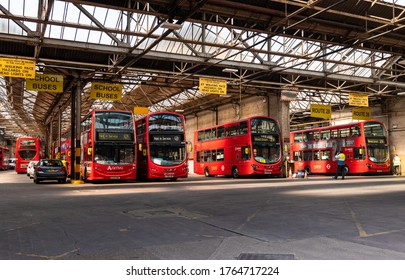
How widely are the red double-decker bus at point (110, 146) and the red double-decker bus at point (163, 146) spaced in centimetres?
111

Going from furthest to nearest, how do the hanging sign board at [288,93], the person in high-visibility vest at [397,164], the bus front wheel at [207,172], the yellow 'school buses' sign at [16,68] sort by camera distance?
the bus front wheel at [207,172]
the person in high-visibility vest at [397,164]
the hanging sign board at [288,93]
the yellow 'school buses' sign at [16,68]

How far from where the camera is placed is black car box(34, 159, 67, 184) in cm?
2227

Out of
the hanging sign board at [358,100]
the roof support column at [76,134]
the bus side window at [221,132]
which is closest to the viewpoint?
the roof support column at [76,134]

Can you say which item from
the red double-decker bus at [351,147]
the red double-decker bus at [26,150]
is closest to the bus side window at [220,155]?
the red double-decker bus at [351,147]

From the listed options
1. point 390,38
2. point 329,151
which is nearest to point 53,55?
point 390,38

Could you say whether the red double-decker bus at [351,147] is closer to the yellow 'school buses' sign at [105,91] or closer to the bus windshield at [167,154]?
the bus windshield at [167,154]

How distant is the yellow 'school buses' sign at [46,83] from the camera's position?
63.0 feet

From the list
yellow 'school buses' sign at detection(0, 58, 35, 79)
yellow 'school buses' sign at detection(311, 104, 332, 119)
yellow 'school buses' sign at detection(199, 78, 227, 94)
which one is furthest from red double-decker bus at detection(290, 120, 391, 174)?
yellow 'school buses' sign at detection(0, 58, 35, 79)

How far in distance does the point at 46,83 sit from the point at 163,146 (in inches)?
292

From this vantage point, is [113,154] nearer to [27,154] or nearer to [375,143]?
[375,143]

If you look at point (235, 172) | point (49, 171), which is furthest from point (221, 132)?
point (49, 171)

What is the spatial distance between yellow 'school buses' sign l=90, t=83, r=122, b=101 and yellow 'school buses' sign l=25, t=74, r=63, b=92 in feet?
6.61

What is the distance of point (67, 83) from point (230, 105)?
15.7 meters

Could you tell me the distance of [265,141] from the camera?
2639 centimetres
